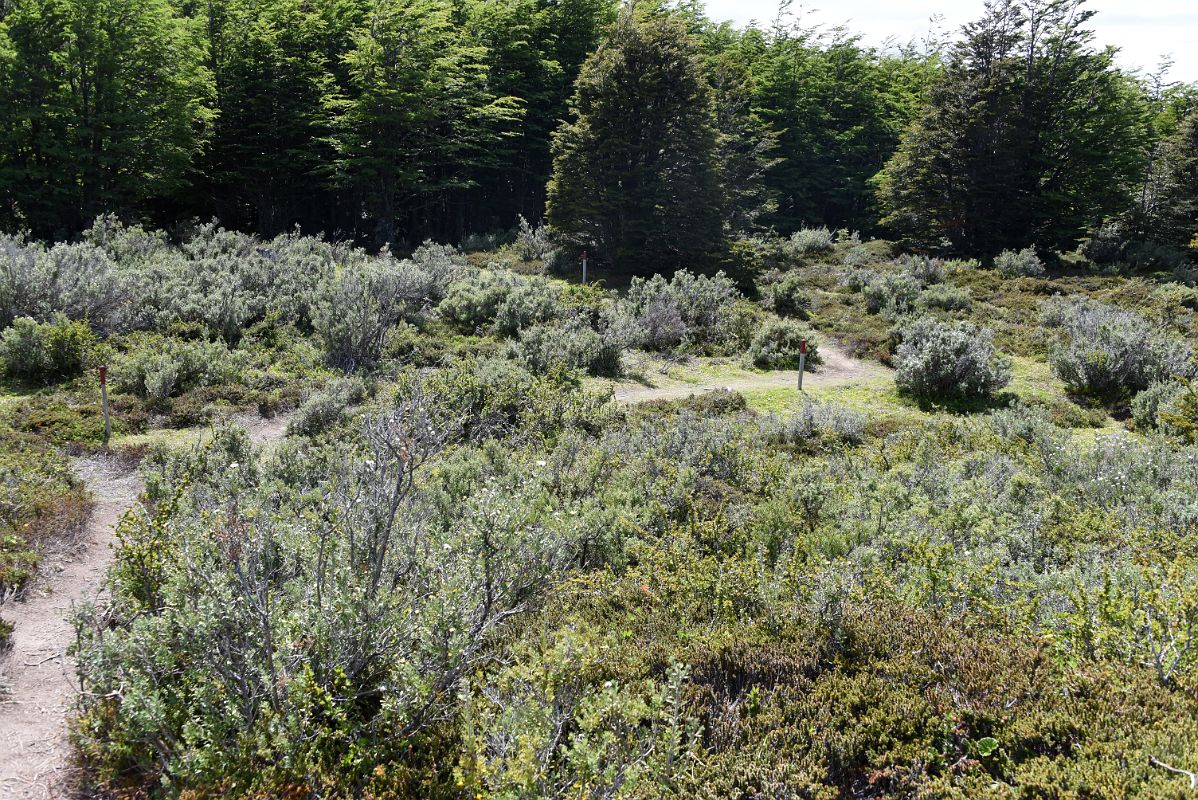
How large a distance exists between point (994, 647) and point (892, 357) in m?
13.2

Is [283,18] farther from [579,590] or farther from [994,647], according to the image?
[994,647]

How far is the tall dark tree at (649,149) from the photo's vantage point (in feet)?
71.9

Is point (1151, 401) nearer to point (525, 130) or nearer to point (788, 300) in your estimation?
point (788, 300)

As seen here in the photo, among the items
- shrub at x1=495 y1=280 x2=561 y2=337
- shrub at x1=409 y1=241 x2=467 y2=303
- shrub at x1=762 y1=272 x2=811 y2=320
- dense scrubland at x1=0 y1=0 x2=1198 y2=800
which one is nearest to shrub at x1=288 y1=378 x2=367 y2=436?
dense scrubland at x1=0 y1=0 x2=1198 y2=800

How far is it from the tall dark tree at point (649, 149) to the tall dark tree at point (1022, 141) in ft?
35.4

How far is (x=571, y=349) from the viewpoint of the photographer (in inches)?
540

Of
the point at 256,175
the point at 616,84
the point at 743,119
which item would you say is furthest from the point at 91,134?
the point at 743,119

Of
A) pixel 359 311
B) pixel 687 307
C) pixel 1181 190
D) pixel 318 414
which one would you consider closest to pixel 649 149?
pixel 687 307

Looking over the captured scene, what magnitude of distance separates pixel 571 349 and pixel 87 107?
17290mm

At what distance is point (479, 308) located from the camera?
635 inches

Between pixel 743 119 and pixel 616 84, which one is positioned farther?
pixel 743 119

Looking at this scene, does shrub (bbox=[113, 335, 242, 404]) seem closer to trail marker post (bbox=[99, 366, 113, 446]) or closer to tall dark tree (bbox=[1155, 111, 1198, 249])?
trail marker post (bbox=[99, 366, 113, 446])

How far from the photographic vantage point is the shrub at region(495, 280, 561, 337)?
15555 mm

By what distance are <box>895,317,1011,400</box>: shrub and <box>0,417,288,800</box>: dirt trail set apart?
11.8m
